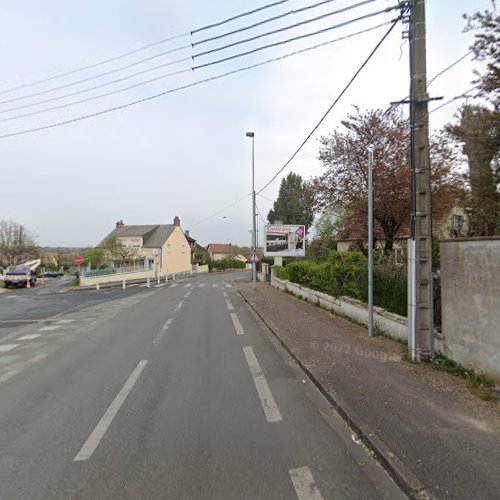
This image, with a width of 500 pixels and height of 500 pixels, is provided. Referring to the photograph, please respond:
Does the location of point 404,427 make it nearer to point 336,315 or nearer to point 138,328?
point 336,315

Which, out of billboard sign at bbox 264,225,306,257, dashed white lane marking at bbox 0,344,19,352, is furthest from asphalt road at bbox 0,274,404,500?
billboard sign at bbox 264,225,306,257

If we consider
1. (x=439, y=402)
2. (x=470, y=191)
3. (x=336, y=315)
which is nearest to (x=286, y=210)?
(x=336, y=315)

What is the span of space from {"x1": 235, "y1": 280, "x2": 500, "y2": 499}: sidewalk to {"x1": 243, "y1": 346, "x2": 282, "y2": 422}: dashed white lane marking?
0.75 m

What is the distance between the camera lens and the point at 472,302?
4656 mm

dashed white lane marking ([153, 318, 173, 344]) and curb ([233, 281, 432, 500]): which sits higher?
curb ([233, 281, 432, 500])

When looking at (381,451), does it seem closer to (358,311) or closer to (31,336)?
(358,311)

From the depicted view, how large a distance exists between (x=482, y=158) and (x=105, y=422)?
7550 mm

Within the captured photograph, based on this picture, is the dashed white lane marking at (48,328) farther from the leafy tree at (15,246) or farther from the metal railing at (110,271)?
the leafy tree at (15,246)

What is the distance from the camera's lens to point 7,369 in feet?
19.0

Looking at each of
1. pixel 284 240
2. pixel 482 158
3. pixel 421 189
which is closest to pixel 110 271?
pixel 284 240

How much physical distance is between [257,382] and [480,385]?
3.12m

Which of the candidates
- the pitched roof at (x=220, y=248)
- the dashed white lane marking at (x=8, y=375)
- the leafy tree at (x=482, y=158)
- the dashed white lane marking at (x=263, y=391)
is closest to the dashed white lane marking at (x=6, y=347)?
the dashed white lane marking at (x=8, y=375)

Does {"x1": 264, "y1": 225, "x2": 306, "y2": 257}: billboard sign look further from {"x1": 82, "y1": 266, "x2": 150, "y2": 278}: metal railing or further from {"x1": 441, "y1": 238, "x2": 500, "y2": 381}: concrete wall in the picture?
{"x1": 441, "y1": 238, "x2": 500, "y2": 381}: concrete wall

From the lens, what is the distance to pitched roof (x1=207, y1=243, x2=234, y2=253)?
3843 inches
